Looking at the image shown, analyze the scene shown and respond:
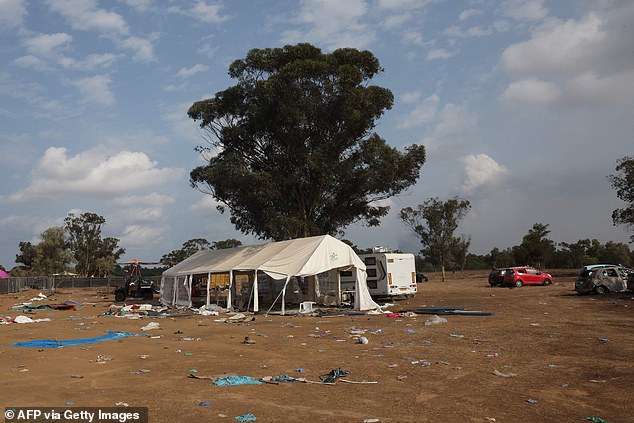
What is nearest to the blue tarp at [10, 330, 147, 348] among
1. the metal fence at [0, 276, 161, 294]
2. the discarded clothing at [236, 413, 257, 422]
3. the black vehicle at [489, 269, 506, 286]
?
the discarded clothing at [236, 413, 257, 422]

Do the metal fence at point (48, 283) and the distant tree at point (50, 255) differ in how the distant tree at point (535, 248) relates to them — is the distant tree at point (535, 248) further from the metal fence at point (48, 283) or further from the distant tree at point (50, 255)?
the distant tree at point (50, 255)

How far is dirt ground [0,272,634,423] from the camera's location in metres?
6.70

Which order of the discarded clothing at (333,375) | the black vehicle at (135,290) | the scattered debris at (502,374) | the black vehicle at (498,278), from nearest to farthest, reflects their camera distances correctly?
the discarded clothing at (333,375) → the scattered debris at (502,374) → the black vehicle at (135,290) → the black vehicle at (498,278)

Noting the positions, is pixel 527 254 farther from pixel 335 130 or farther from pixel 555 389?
pixel 555 389

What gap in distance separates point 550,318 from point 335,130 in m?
17.9

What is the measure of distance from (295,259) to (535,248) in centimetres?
4738

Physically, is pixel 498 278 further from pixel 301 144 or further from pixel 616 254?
pixel 616 254

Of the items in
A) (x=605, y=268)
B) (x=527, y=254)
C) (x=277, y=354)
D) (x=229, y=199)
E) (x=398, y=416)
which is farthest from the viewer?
(x=527, y=254)

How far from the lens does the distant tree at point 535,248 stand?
61875 mm

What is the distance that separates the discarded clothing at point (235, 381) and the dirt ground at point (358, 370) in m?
0.18

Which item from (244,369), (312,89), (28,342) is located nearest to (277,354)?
(244,369)

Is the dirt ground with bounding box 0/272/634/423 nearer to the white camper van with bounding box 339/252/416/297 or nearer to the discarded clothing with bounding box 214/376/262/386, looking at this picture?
the discarded clothing with bounding box 214/376/262/386

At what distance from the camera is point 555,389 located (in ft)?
24.9

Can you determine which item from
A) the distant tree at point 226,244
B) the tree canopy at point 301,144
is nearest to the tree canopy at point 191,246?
the distant tree at point 226,244
